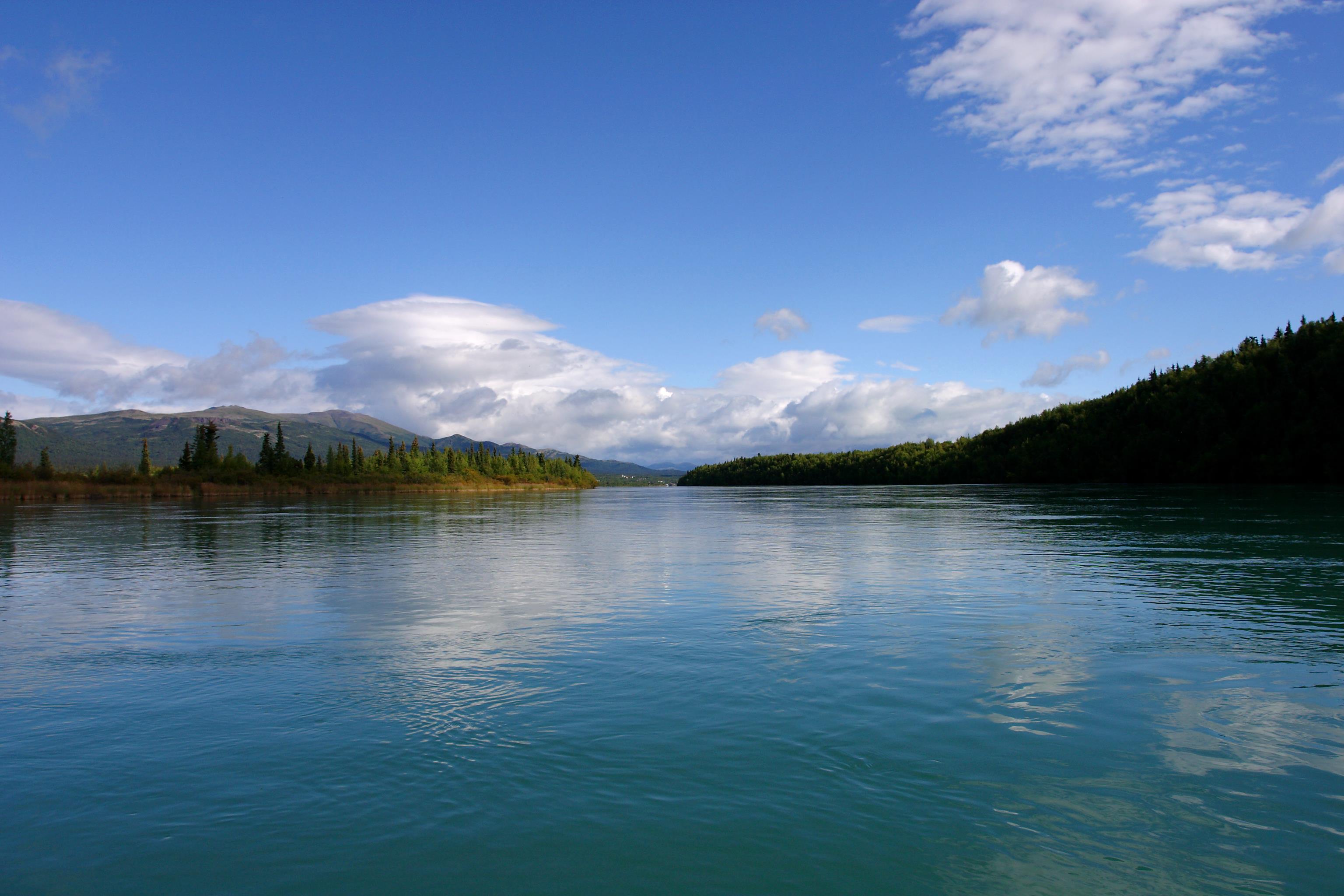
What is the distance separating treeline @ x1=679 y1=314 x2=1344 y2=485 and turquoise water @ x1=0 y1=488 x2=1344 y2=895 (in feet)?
390

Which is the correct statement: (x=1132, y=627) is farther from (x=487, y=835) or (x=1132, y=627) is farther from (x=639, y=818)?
(x=487, y=835)

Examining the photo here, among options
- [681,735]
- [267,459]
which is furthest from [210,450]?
[681,735]

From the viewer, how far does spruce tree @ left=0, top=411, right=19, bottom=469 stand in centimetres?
12600

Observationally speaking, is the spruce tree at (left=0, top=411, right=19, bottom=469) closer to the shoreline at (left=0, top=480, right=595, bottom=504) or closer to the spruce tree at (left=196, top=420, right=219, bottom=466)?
the shoreline at (left=0, top=480, right=595, bottom=504)

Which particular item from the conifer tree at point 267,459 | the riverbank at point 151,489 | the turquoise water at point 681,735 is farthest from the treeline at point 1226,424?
the conifer tree at point 267,459

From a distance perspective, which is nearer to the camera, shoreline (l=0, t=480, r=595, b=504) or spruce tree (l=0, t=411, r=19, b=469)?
shoreline (l=0, t=480, r=595, b=504)

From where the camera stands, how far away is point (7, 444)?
456 ft

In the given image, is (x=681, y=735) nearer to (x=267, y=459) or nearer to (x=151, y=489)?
(x=151, y=489)

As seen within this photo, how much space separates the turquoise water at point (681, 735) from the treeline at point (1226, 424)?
390ft

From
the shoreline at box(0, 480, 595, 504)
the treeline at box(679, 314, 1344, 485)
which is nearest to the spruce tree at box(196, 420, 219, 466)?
the shoreline at box(0, 480, 595, 504)

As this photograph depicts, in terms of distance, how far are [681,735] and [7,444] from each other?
6825 inches

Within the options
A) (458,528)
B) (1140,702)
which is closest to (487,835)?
(1140,702)

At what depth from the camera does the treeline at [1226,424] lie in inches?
4719

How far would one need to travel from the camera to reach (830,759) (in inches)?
403
